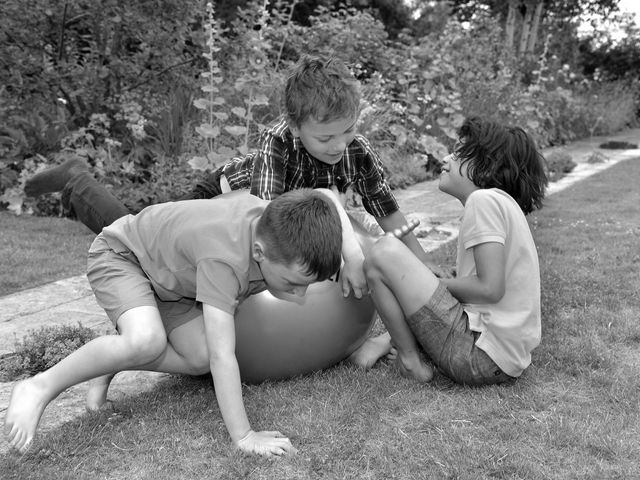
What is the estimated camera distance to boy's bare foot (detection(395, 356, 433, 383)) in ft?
9.62

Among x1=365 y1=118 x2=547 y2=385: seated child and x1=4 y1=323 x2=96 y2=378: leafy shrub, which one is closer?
x1=365 y1=118 x2=547 y2=385: seated child

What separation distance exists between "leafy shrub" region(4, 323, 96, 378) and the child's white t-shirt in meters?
1.83

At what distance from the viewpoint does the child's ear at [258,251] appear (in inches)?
94.0

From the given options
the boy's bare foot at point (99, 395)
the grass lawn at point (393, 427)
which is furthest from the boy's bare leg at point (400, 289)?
the boy's bare foot at point (99, 395)

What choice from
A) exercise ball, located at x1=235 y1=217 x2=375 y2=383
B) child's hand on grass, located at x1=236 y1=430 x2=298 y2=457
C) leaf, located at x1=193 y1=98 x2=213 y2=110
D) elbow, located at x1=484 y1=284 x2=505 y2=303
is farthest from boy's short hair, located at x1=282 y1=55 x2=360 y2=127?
leaf, located at x1=193 y1=98 x2=213 y2=110

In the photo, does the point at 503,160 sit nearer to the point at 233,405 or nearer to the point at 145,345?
the point at 233,405

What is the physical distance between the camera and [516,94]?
11.9m

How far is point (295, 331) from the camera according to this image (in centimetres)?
279

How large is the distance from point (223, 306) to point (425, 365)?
107 cm

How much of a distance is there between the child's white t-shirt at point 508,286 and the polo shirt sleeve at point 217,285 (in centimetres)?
102

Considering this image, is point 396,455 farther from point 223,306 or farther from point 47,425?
point 47,425

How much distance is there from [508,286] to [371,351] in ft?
2.36

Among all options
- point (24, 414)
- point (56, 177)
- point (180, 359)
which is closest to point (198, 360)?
point (180, 359)

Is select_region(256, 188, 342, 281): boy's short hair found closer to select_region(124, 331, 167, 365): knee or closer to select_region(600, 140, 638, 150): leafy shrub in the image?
select_region(124, 331, 167, 365): knee
